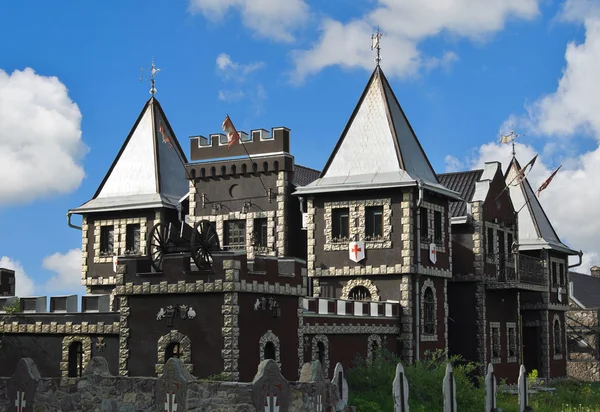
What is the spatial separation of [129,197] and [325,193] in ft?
31.4

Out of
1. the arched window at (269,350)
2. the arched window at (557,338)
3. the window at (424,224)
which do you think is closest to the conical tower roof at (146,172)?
the window at (424,224)

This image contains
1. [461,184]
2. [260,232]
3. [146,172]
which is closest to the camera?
[260,232]

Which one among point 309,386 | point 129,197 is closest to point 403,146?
point 129,197

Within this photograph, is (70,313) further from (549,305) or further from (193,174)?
(549,305)

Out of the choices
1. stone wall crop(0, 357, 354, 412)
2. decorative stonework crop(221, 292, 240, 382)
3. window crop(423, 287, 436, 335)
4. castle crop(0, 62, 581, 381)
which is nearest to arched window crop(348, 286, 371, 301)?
castle crop(0, 62, 581, 381)

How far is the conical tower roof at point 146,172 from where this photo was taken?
40.0 meters

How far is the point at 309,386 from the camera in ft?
54.6

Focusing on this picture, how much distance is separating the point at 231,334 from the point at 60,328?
835 centimetres

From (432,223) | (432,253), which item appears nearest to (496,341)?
(432,253)

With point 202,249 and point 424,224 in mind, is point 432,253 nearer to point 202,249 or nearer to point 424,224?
point 424,224

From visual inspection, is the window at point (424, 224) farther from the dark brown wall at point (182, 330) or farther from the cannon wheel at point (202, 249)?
the dark brown wall at point (182, 330)

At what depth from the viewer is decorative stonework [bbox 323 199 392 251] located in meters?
34.8

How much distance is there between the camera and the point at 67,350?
3142 centimetres

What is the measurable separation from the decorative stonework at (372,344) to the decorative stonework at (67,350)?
965 centimetres
